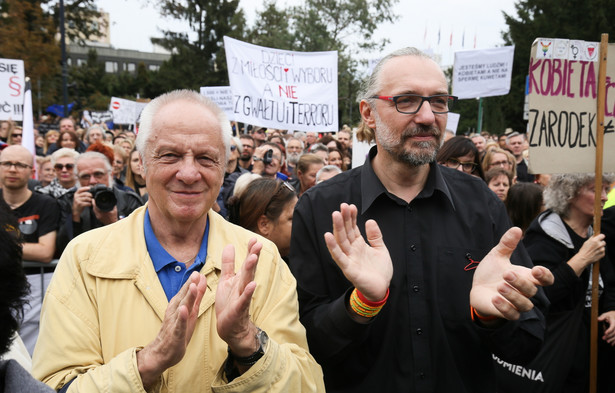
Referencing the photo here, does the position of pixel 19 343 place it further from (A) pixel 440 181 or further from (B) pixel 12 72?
(B) pixel 12 72

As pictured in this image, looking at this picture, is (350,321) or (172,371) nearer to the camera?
(172,371)

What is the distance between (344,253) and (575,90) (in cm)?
255

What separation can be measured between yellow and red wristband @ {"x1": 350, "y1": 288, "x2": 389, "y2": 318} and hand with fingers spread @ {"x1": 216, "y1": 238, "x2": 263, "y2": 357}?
0.41 m

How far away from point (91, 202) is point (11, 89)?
13.0 ft

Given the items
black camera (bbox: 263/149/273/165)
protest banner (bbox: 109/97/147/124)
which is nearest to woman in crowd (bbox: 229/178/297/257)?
black camera (bbox: 263/149/273/165)

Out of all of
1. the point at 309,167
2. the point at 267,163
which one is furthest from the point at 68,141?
the point at 309,167

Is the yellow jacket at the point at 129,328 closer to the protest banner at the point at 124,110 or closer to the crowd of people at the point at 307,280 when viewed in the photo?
the crowd of people at the point at 307,280

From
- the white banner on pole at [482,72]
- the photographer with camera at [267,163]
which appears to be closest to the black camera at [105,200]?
the photographer with camera at [267,163]

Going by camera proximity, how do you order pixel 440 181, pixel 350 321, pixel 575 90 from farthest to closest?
pixel 575 90, pixel 440 181, pixel 350 321

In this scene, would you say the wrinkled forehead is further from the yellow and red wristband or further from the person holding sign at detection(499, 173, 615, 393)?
the person holding sign at detection(499, 173, 615, 393)

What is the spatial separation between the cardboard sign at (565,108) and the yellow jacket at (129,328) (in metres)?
2.44

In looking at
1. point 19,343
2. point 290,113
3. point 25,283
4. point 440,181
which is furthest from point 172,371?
point 290,113

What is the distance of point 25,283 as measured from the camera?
56.3 inches

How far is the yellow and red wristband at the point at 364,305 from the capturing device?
1958 mm
